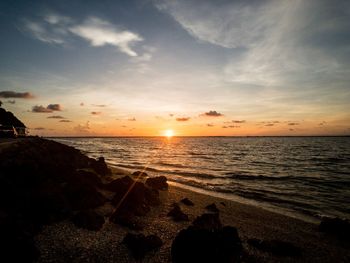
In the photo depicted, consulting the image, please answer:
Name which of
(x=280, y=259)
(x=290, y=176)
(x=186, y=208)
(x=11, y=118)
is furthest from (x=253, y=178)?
(x=11, y=118)

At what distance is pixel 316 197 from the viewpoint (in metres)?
19.3

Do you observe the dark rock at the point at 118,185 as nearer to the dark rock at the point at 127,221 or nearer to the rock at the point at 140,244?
the dark rock at the point at 127,221

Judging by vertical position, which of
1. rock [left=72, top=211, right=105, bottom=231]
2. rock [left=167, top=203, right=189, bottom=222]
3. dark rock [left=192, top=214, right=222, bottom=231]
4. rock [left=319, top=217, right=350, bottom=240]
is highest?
rock [left=72, top=211, right=105, bottom=231]

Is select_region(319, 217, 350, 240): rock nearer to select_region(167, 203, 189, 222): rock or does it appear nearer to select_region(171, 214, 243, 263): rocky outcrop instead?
select_region(171, 214, 243, 263): rocky outcrop

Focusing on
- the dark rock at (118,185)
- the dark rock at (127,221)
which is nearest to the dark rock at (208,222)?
the dark rock at (127,221)

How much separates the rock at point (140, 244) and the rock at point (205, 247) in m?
1.02

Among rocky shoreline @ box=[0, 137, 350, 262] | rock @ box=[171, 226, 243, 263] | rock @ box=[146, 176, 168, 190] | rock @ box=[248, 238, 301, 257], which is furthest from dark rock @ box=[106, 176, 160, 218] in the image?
rock @ box=[248, 238, 301, 257]

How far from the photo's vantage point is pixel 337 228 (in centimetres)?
1134

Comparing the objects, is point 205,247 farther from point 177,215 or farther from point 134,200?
point 134,200

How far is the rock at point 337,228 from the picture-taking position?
10.9 meters

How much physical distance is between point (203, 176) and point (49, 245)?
23055 mm

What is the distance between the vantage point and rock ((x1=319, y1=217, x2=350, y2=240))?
10.9 metres

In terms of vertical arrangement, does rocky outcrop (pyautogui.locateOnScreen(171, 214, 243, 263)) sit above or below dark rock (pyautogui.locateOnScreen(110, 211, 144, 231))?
above

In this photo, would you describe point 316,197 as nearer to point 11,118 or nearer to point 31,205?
point 31,205
